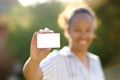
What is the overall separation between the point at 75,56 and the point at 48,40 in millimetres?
921

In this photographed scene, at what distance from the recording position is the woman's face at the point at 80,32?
10.7ft

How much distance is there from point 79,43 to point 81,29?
0.11 metres

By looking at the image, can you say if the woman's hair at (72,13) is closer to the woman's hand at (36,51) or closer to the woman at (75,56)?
the woman at (75,56)

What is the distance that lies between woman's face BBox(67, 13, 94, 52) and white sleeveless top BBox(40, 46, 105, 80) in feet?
0.26

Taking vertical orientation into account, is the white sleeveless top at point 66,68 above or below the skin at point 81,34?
below

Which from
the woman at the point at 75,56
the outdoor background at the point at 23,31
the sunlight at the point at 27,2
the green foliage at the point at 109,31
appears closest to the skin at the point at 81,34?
the woman at the point at 75,56

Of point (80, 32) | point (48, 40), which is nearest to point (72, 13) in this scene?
point (80, 32)

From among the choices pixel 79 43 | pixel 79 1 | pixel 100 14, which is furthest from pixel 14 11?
pixel 79 43

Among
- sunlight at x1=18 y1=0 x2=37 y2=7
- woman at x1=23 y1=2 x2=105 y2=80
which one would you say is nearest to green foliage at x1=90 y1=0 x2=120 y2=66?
sunlight at x1=18 y1=0 x2=37 y2=7

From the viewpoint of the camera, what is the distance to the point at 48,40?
2.29 m

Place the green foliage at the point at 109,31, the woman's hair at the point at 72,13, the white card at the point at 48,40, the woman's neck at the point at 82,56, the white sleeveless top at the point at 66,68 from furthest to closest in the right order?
the green foliage at the point at 109,31, the woman's hair at the point at 72,13, the woman's neck at the point at 82,56, the white sleeveless top at the point at 66,68, the white card at the point at 48,40

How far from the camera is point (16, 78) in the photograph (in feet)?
24.7

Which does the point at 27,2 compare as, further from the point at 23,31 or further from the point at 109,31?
the point at 109,31

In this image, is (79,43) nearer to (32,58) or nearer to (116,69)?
(32,58)
